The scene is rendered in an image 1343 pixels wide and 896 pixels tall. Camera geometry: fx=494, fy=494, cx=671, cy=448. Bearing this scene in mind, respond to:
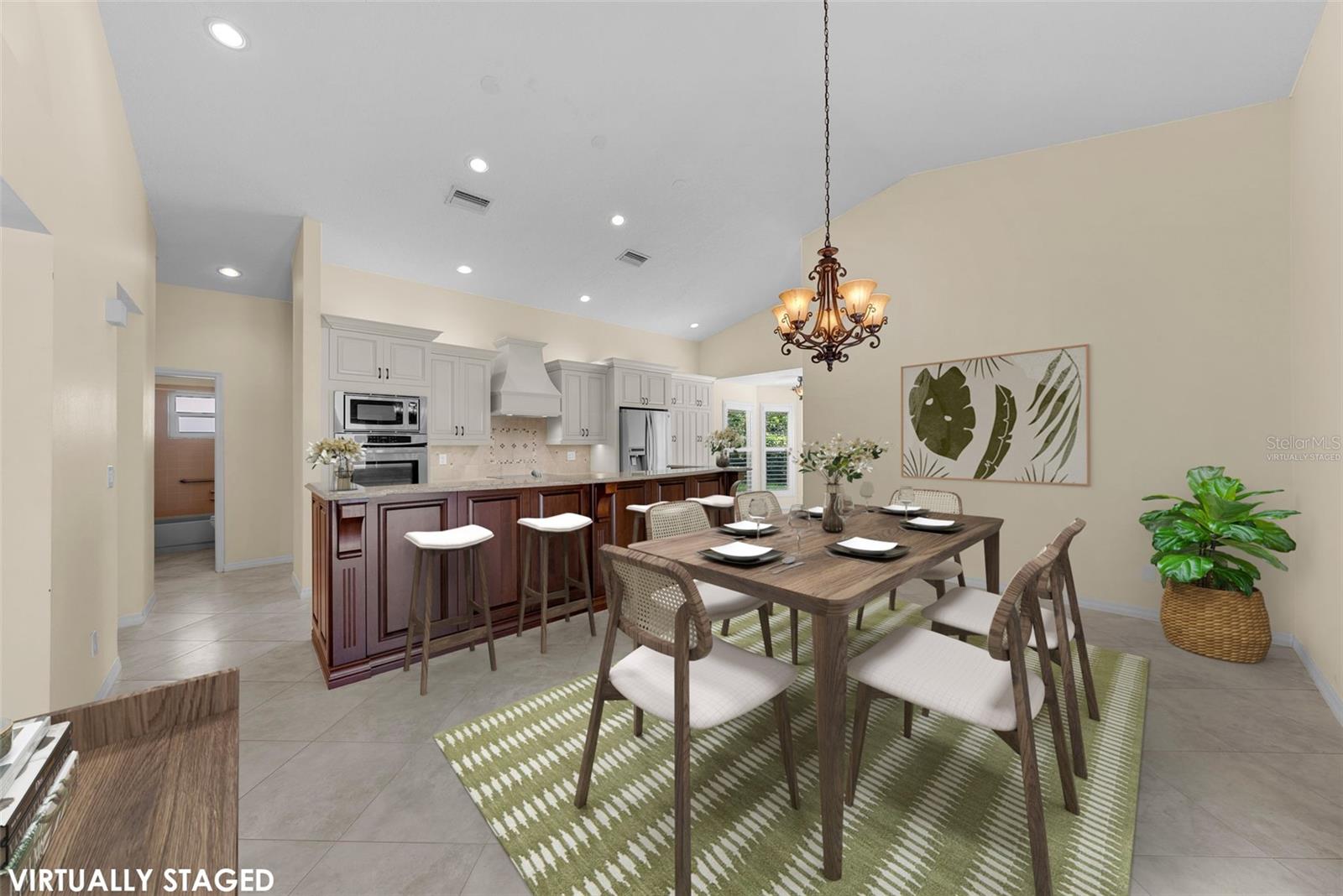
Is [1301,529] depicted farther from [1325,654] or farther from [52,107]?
[52,107]

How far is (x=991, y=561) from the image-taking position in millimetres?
2697

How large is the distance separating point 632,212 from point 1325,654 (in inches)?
202

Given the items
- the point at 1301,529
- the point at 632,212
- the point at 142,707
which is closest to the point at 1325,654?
the point at 1301,529

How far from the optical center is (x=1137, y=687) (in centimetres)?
246

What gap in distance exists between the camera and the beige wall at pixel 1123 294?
10.0ft

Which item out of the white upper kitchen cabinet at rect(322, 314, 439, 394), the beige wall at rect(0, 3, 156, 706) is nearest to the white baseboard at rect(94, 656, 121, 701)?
the beige wall at rect(0, 3, 156, 706)

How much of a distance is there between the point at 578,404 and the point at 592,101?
3.46m

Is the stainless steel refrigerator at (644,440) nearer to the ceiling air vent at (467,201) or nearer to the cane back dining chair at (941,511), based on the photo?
the ceiling air vent at (467,201)

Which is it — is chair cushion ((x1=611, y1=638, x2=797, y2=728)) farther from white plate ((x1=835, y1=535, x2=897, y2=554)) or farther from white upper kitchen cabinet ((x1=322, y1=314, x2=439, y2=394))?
white upper kitchen cabinet ((x1=322, y1=314, x2=439, y2=394))

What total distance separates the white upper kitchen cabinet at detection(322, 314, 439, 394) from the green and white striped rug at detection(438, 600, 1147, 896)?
11.0 ft

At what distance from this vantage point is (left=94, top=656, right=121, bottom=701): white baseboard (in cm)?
245

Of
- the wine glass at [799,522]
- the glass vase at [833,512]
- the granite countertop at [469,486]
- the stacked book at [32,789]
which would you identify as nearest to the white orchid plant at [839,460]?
the glass vase at [833,512]

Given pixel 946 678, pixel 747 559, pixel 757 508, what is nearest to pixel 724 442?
pixel 757 508

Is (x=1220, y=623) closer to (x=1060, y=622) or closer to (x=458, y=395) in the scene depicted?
(x=1060, y=622)
